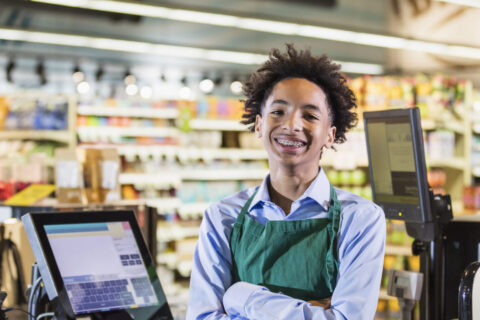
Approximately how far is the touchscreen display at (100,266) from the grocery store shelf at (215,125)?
19.3 ft

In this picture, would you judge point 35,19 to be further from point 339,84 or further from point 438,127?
point 339,84

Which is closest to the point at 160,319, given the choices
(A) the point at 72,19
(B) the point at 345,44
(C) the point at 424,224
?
(C) the point at 424,224

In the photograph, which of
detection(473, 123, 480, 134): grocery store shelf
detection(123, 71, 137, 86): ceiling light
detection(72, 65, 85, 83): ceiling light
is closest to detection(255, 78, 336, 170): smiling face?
detection(473, 123, 480, 134): grocery store shelf

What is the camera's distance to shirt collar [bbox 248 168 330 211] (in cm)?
174

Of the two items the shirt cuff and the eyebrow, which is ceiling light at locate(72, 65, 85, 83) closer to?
the eyebrow

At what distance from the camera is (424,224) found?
230 cm

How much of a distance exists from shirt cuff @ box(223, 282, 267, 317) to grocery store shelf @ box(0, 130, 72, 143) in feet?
18.5

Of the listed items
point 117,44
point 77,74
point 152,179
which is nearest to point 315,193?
point 152,179

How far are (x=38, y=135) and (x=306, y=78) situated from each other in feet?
18.4

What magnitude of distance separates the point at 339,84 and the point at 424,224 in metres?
0.76

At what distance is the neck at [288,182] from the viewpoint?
5.82 feet

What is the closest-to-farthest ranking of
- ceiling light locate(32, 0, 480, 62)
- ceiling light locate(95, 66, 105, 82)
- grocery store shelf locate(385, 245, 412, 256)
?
grocery store shelf locate(385, 245, 412, 256), ceiling light locate(32, 0, 480, 62), ceiling light locate(95, 66, 105, 82)

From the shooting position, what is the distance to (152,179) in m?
7.60

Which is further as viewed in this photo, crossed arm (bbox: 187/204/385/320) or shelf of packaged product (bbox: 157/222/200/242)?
shelf of packaged product (bbox: 157/222/200/242)
